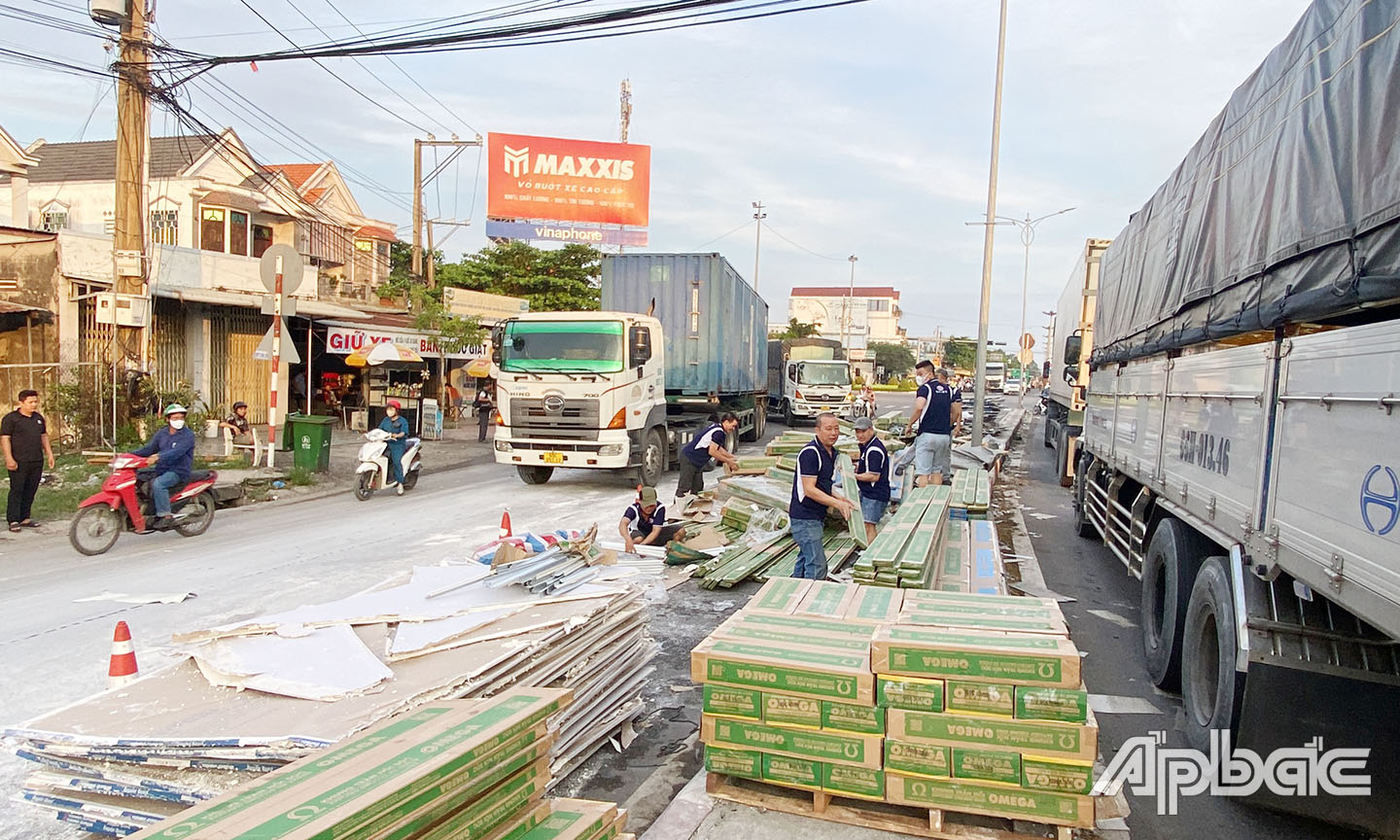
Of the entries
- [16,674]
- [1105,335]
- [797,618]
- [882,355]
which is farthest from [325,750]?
[882,355]

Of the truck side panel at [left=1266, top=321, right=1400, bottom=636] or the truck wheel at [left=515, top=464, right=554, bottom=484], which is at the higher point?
the truck side panel at [left=1266, top=321, right=1400, bottom=636]

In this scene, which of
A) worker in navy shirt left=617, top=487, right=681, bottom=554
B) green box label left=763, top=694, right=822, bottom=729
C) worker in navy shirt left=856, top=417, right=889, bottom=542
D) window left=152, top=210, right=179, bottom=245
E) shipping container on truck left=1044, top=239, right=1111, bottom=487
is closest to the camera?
Answer: green box label left=763, top=694, right=822, bottom=729

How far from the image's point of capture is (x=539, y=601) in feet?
16.5

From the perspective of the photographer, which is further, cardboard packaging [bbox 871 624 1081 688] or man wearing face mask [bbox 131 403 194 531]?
man wearing face mask [bbox 131 403 194 531]

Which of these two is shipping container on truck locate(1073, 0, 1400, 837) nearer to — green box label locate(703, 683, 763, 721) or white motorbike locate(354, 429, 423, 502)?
green box label locate(703, 683, 763, 721)

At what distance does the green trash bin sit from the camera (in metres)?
14.2

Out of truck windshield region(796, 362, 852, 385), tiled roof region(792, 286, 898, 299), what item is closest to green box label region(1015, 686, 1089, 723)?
truck windshield region(796, 362, 852, 385)

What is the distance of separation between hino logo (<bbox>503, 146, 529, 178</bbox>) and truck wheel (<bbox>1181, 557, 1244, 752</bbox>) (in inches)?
1324

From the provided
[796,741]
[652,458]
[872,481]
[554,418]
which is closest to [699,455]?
[872,481]

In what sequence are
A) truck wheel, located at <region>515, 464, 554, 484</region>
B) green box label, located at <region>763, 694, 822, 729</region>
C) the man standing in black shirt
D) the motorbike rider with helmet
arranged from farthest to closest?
truck wheel, located at <region>515, 464, 554, 484</region>, the motorbike rider with helmet, the man standing in black shirt, green box label, located at <region>763, 694, 822, 729</region>

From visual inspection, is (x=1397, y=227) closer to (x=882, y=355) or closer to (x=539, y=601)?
(x=539, y=601)

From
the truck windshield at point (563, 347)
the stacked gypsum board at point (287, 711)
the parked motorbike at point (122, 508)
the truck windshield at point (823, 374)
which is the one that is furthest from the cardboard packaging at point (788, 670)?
the truck windshield at point (823, 374)

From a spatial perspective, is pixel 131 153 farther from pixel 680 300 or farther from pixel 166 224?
pixel 166 224

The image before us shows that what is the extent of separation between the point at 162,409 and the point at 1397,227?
58.8 feet
